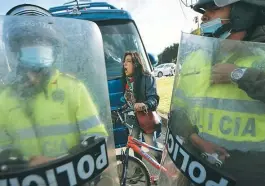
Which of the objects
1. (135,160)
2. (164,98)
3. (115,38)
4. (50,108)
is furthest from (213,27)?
(164,98)

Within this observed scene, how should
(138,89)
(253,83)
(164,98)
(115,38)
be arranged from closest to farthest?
(253,83)
(138,89)
(115,38)
(164,98)

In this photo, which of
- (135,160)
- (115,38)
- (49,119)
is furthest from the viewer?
(115,38)

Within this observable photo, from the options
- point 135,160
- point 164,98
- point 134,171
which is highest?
point 135,160

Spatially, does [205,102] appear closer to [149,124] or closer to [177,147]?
[177,147]

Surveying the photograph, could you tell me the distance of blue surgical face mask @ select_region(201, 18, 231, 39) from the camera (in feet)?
6.95

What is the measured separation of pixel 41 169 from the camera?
65.1 inches

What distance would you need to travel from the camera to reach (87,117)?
1814mm

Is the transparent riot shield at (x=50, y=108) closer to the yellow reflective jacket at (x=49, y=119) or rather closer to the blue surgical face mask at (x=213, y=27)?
the yellow reflective jacket at (x=49, y=119)

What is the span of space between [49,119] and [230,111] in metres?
0.81

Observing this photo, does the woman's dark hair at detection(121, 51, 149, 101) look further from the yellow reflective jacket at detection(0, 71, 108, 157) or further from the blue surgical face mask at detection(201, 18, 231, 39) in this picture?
the yellow reflective jacket at detection(0, 71, 108, 157)

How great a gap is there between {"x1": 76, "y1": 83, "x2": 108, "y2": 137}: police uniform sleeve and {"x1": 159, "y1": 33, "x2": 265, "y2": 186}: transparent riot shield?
393 millimetres

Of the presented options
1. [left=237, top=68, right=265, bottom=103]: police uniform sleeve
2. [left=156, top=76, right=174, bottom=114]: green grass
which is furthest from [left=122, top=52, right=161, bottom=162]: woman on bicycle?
[left=237, top=68, right=265, bottom=103]: police uniform sleeve

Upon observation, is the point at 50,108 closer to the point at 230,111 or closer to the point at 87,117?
the point at 87,117

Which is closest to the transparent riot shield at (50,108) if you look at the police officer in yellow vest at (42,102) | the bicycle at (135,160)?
the police officer in yellow vest at (42,102)
